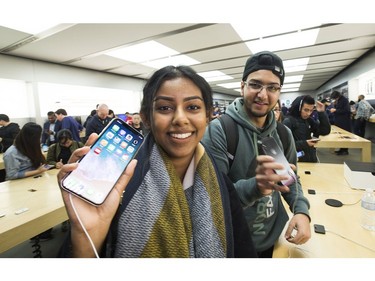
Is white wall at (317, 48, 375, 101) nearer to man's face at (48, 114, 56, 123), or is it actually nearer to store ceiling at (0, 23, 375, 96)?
store ceiling at (0, 23, 375, 96)

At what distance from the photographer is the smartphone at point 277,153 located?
0.57m

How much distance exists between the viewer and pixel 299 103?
1.69 m

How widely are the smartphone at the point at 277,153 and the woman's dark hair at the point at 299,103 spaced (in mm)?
1226

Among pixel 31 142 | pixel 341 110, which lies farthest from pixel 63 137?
pixel 341 110

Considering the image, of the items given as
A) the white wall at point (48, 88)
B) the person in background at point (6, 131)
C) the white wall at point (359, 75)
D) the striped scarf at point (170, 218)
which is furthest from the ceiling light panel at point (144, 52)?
the white wall at point (359, 75)

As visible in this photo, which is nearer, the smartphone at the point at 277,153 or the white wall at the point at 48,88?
the smartphone at the point at 277,153

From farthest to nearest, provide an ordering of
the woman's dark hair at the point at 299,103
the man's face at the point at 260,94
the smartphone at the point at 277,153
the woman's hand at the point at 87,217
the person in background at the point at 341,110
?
the person in background at the point at 341,110, the woman's dark hair at the point at 299,103, the man's face at the point at 260,94, the smartphone at the point at 277,153, the woman's hand at the point at 87,217

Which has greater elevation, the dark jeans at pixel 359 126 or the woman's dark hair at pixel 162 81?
the woman's dark hair at pixel 162 81

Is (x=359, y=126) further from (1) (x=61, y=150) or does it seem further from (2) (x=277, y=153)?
(1) (x=61, y=150)

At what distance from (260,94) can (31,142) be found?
1.94 meters

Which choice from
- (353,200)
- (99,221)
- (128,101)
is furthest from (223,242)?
(128,101)

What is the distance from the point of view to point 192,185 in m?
0.51

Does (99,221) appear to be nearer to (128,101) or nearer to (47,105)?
(47,105)

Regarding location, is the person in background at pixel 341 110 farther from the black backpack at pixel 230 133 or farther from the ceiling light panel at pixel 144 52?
the black backpack at pixel 230 133
